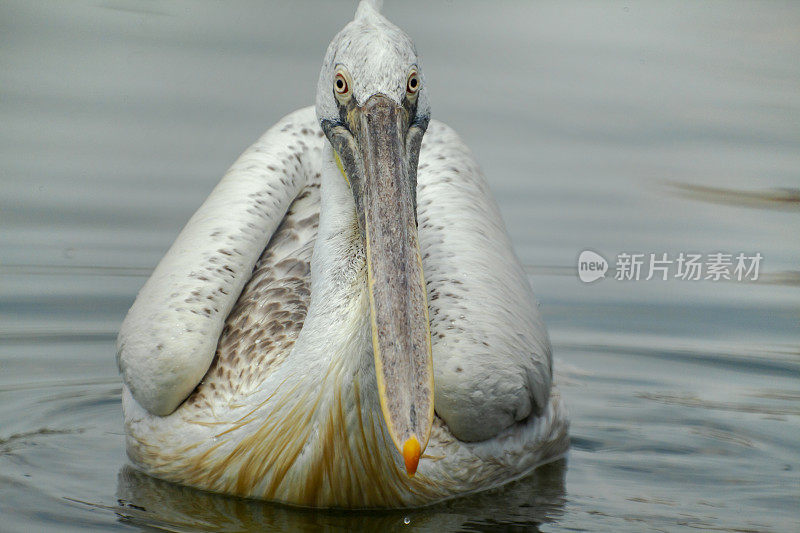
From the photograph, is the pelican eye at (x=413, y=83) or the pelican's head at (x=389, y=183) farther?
the pelican eye at (x=413, y=83)

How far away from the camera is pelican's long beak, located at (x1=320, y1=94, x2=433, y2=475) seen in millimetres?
3301

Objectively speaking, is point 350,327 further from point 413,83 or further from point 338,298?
point 413,83

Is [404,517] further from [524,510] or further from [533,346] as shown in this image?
[533,346]

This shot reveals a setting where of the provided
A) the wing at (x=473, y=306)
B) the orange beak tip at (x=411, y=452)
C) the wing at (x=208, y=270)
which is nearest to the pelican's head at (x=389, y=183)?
the orange beak tip at (x=411, y=452)

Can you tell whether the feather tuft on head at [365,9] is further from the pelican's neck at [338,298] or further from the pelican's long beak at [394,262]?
the pelican's neck at [338,298]

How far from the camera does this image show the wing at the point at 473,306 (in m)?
4.20

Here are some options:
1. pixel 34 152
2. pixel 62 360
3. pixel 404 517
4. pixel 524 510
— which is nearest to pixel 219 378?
pixel 404 517

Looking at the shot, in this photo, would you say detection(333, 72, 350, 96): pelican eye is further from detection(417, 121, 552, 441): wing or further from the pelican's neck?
detection(417, 121, 552, 441): wing

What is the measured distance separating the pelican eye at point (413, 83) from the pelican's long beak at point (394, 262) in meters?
0.07

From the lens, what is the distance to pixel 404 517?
4.11 m

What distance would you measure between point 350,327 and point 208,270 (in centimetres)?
102

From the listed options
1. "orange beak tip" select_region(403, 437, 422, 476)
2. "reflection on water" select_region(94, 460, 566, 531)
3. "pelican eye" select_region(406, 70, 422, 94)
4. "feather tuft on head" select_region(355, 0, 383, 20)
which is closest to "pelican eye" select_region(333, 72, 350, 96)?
"pelican eye" select_region(406, 70, 422, 94)

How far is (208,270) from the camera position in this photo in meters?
4.62

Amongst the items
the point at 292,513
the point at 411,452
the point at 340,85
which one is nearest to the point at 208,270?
the point at 292,513
